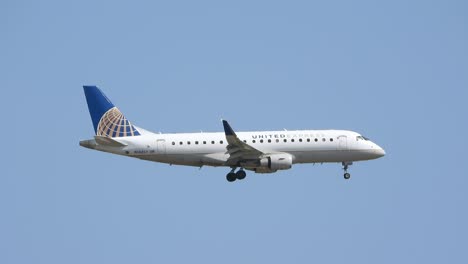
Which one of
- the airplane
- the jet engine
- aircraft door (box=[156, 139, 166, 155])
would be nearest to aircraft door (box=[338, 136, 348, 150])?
the airplane

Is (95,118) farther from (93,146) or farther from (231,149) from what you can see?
(231,149)

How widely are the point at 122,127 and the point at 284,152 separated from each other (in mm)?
14509

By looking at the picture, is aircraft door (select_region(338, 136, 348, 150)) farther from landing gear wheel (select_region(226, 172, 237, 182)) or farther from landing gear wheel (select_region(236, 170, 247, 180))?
landing gear wheel (select_region(226, 172, 237, 182))

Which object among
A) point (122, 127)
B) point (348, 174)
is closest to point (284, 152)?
point (348, 174)

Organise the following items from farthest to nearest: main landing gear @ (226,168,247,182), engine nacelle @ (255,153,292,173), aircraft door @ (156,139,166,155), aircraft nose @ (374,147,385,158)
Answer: aircraft nose @ (374,147,385,158) < main landing gear @ (226,168,247,182) < aircraft door @ (156,139,166,155) < engine nacelle @ (255,153,292,173)

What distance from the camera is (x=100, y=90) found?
78.8 metres

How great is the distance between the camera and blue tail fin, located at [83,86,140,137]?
76.9m

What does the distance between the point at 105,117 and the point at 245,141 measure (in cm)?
1263

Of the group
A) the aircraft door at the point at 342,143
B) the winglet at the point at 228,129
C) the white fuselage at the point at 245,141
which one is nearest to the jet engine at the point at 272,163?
the white fuselage at the point at 245,141

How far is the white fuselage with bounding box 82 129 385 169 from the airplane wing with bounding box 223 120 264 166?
935mm

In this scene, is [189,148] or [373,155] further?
[373,155]

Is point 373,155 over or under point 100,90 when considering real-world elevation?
under

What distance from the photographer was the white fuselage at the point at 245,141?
75.5 m

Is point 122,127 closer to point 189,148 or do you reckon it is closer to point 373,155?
point 189,148
